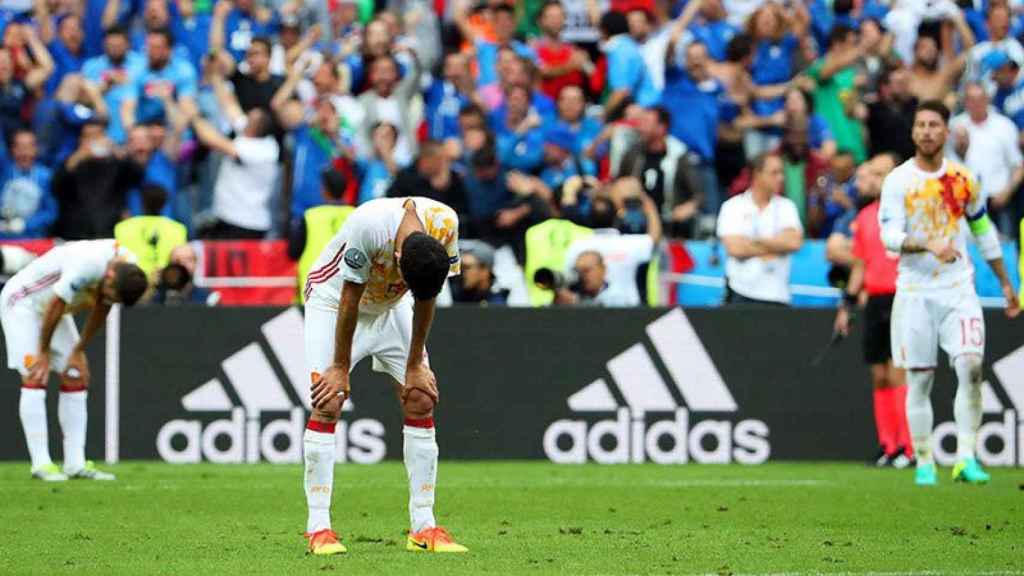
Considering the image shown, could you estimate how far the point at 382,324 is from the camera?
10219mm

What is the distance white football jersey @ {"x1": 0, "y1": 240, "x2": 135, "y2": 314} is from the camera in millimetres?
14031

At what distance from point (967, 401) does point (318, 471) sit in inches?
246

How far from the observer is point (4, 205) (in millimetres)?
19781

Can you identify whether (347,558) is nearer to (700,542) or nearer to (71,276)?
(700,542)

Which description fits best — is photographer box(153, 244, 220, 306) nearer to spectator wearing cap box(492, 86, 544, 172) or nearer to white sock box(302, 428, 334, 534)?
spectator wearing cap box(492, 86, 544, 172)

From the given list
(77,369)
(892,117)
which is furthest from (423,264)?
(892,117)

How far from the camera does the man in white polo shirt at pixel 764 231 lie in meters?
18.0

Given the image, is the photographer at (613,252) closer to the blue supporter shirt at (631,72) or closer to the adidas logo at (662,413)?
the adidas logo at (662,413)

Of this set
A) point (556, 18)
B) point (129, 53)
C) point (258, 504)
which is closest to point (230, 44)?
point (129, 53)

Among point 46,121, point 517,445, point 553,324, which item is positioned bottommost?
point 517,445

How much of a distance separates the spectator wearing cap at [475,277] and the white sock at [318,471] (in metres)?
8.58

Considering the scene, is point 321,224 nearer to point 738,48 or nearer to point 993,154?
point 738,48

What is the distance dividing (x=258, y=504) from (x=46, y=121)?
9268 mm

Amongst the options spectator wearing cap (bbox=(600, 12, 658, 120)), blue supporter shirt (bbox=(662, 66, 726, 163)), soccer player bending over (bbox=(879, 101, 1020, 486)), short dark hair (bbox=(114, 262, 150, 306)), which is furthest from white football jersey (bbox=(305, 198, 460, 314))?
spectator wearing cap (bbox=(600, 12, 658, 120))
